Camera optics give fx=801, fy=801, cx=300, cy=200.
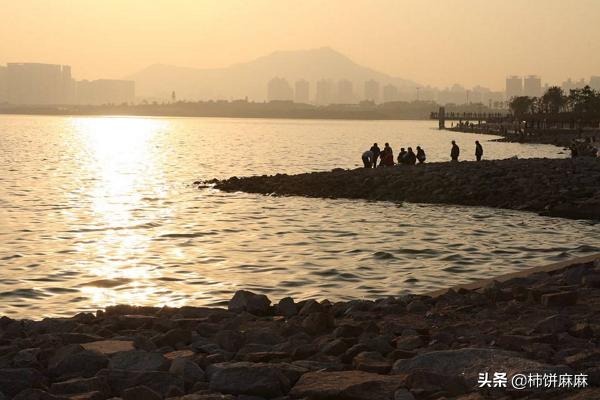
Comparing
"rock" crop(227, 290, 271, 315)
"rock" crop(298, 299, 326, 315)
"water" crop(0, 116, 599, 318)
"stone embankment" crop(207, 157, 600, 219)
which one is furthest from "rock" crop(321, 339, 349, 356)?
"stone embankment" crop(207, 157, 600, 219)

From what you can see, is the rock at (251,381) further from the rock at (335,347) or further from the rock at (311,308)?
the rock at (311,308)

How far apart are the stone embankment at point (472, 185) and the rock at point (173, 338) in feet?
64.8

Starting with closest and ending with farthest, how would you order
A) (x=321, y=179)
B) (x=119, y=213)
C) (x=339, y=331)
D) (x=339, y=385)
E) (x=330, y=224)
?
(x=339, y=385)
(x=339, y=331)
(x=330, y=224)
(x=119, y=213)
(x=321, y=179)

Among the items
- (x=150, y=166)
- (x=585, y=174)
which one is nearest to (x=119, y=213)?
(x=585, y=174)

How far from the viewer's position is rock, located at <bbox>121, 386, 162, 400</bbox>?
697 cm

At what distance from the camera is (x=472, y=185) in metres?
33.3

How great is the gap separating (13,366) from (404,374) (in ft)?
13.0

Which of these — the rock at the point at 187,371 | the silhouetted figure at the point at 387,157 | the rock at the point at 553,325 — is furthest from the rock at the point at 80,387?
the silhouetted figure at the point at 387,157

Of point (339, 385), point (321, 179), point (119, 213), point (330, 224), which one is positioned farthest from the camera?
point (321, 179)

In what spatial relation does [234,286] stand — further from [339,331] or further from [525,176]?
[525,176]

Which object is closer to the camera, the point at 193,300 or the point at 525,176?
the point at 193,300

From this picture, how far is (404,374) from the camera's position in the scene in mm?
7555

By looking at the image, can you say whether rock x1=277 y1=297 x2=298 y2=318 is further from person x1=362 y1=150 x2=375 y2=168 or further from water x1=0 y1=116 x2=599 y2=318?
person x1=362 y1=150 x2=375 y2=168

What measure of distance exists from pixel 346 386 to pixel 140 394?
5.91 feet
